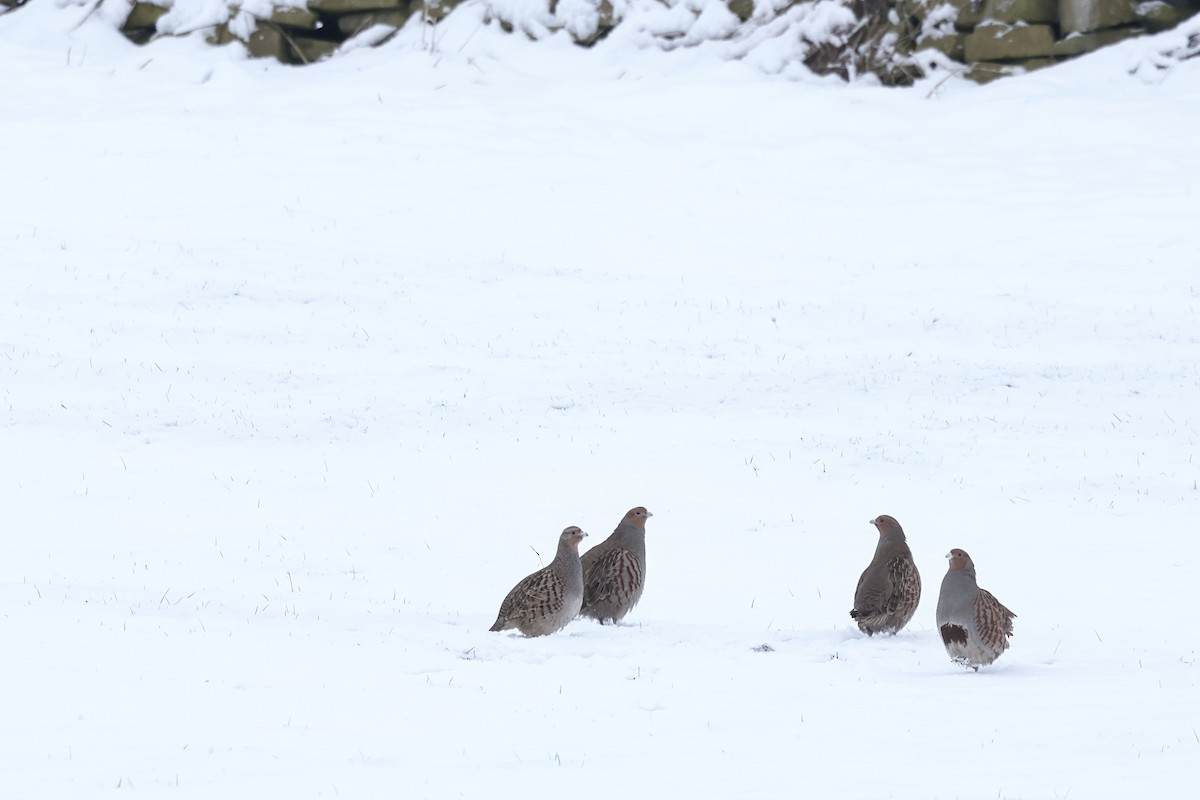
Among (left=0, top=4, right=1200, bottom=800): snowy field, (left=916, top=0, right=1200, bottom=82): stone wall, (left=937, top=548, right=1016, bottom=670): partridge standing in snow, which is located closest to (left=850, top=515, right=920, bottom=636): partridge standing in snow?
(left=0, top=4, right=1200, bottom=800): snowy field

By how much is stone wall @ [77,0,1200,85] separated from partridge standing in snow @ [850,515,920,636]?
20049mm

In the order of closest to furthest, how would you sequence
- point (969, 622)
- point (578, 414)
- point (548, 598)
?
point (969, 622) → point (548, 598) → point (578, 414)

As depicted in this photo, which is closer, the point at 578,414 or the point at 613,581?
the point at 613,581

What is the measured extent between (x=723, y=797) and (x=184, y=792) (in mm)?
2036

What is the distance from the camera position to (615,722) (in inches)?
251

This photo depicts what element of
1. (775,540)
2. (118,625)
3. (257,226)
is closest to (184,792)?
(118,625)

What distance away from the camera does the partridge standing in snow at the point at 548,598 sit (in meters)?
8.05

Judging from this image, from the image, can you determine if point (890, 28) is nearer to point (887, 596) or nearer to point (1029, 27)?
point (1029, 27)

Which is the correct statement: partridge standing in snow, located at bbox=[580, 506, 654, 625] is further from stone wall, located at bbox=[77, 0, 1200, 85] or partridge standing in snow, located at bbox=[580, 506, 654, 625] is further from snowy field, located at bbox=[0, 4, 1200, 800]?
stone wall, located at bbox=[77, 0, 1200, 85]

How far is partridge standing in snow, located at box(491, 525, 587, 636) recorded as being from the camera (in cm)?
805

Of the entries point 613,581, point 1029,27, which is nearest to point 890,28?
point 1029,27

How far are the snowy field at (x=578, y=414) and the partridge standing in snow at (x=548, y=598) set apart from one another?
0.57 feet

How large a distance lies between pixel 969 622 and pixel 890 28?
71.2ft

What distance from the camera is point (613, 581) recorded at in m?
8.71
